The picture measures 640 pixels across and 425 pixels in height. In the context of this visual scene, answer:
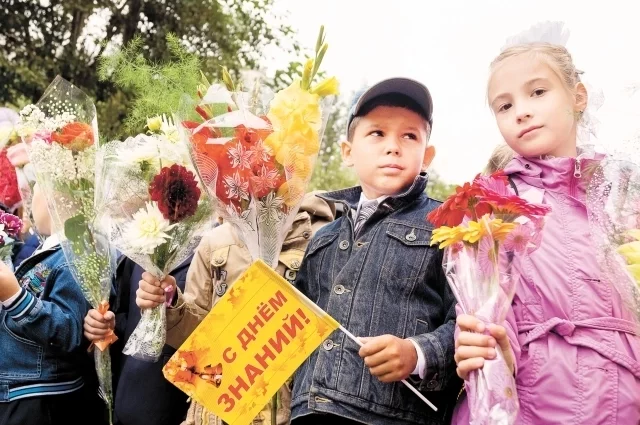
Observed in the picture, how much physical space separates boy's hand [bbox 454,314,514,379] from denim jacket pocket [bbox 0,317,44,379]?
1.91 metres

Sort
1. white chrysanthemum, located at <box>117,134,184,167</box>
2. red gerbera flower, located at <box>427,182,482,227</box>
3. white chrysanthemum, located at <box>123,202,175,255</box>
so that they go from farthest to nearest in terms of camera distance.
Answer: white chrysanthemum, located at <box>117,134,184,167</box>, white chrysanthemum, located at <box>123,202,175,255</box>, red gerbera flower, located at <box>427,182,482,227</box>

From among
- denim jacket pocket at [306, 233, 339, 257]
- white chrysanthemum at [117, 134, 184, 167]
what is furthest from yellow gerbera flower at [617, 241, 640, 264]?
white chrysanthemum at [117, 134, 184, 167]

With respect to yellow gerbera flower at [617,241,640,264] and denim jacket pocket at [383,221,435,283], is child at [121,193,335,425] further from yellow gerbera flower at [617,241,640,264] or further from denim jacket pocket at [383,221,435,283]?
yellow gerbera flower at [617,241,640,264]

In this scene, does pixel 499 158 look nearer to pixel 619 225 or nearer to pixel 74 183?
pixel 619 225

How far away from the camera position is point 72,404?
3.04 metres

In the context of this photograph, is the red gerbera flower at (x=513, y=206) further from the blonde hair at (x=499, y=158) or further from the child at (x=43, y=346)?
the child at (x=43, y=346)

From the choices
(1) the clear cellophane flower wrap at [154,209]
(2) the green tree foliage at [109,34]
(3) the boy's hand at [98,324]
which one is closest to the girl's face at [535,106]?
(1) the clear cellophane flower wrap at [154,209]

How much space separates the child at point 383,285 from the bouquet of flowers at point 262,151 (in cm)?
23

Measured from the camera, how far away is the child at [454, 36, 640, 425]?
6.25 feet

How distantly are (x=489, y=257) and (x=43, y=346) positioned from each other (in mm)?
1995

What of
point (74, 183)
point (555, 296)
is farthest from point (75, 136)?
point (555, 296)

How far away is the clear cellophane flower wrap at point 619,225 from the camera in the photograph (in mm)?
1853

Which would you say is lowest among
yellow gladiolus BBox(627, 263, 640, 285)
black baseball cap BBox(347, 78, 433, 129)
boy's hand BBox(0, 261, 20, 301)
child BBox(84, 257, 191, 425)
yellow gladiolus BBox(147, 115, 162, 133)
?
child BBox(84, 257, 191, 425)

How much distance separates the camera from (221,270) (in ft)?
9.09
